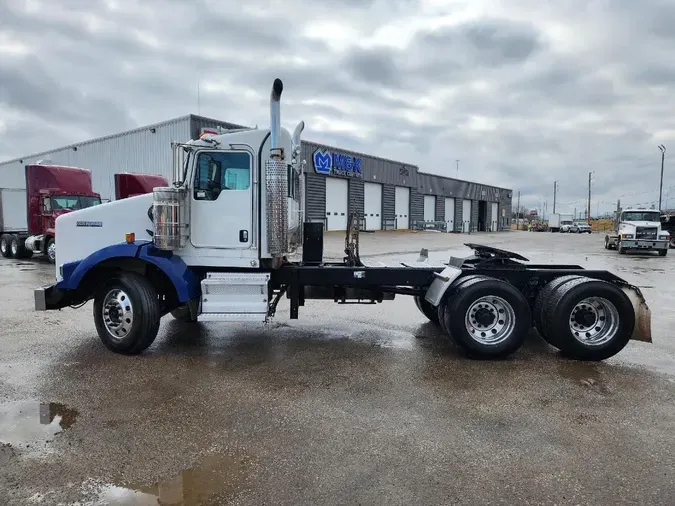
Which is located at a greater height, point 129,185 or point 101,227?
point 129,185

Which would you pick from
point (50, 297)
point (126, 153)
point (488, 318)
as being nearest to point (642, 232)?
point (488, 318)

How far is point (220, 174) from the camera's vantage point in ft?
20.8

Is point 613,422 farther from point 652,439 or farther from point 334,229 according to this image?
point 334,229

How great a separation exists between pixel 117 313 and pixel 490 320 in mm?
4902

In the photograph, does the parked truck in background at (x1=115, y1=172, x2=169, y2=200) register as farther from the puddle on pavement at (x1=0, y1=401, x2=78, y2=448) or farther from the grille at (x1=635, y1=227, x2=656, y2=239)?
the grille at (x1=635, y1=227, x2=656, y2=239)

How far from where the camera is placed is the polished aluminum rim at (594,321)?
6.16 metres

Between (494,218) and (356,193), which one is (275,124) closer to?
(356,193)

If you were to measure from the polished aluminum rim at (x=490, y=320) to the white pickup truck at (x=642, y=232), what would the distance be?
23438mm

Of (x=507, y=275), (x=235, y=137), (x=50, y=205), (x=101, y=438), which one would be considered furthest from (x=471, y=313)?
(x=50, y=205)

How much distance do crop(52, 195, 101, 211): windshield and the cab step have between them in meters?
15.1

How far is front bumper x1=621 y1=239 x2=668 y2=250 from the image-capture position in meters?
24.8

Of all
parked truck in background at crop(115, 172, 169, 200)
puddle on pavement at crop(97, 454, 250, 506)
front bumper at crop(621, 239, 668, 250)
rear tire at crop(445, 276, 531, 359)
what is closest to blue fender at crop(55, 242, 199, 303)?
puddle on pavement at crop(97, 454, 250, 506)

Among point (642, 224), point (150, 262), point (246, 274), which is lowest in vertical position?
Answer: point (246, 274)

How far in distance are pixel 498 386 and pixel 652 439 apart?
154 centimetres
